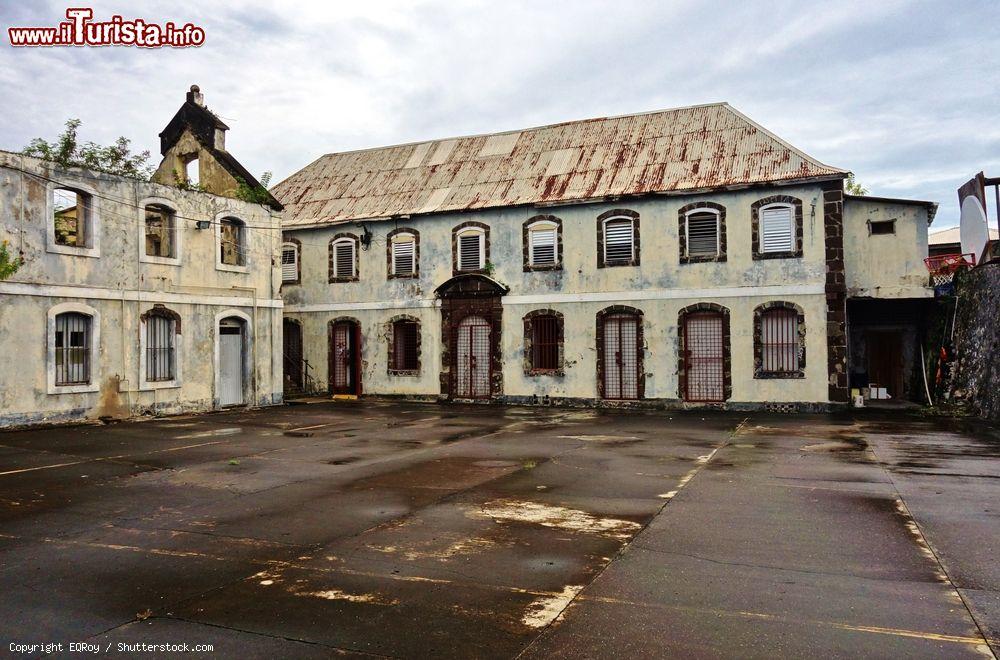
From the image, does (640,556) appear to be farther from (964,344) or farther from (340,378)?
(340,378)

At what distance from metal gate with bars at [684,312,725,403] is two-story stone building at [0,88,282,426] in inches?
474

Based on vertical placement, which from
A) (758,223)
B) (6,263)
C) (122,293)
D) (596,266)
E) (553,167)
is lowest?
(122,293)

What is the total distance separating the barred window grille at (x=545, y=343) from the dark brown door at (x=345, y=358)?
6.25 m

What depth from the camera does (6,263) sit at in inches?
584

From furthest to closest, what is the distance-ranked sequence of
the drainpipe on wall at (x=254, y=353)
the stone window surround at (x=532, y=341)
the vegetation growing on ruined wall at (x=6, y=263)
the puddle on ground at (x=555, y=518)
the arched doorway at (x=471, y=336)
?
the arched doorway at (x=471, y=336) → the stone window surround at (x=532, y=341) → the drainpipe on wall at (x=254, y=353) → the vegetation growing on ruined wall at (x=6, y=263) → the puddle on ground at (x=555, y=518)

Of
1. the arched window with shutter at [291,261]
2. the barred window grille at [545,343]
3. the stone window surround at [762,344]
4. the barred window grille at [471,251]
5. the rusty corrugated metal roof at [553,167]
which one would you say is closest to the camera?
the stone window surround at [762,344]

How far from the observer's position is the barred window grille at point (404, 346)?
2319 cm

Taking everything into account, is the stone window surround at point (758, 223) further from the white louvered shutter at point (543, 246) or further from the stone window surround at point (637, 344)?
the white louvered shutter at point (543, 246)

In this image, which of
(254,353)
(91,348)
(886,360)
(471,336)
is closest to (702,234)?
(471,336)

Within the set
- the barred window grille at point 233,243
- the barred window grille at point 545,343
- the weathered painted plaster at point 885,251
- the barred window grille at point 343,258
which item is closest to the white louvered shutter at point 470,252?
the barred window grille at point 545,343

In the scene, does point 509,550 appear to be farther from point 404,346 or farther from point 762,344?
point 404,346

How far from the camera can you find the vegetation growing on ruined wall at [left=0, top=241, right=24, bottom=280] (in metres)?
14.8

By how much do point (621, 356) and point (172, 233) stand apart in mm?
12639

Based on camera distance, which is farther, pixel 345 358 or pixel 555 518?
pixel 345 358
